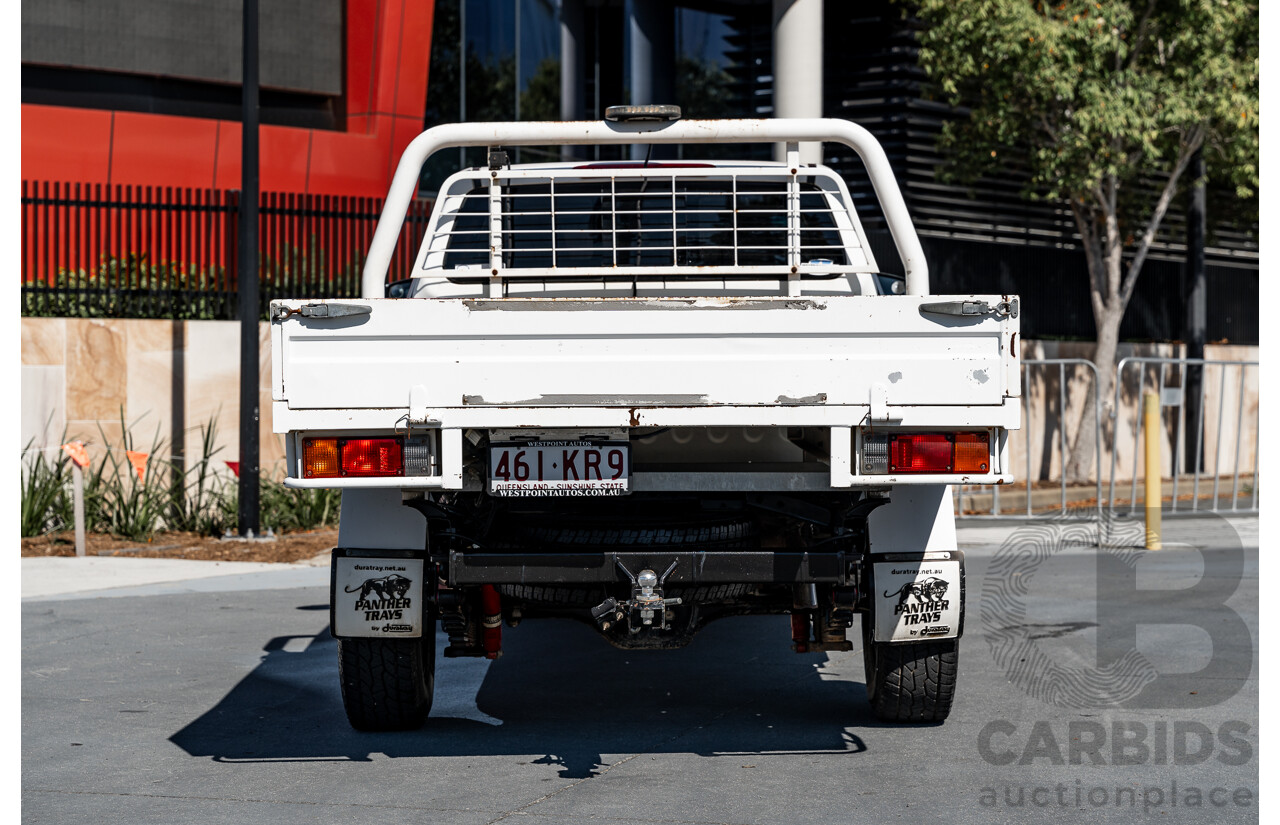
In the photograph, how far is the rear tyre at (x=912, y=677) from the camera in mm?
5957

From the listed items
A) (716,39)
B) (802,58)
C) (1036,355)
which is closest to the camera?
(802,58)

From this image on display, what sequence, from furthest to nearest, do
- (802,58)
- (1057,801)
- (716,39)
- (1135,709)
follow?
(716,39) → (802,58) → (1135,709) → (1057,801)

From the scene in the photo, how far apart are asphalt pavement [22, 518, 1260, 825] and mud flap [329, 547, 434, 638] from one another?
20.1 inches

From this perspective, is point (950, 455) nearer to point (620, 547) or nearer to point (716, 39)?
point (620, 547)

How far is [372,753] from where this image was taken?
231 inches

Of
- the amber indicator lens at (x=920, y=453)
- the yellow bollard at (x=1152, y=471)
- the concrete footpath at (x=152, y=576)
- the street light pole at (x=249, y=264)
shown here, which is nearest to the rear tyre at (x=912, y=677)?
the amber indicator lens at (x=920, y=453)

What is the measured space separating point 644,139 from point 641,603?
6.05 ft

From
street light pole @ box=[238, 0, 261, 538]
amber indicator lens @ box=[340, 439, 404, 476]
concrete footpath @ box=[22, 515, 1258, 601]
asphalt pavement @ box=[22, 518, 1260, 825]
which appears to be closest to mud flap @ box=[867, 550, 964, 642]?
asphalt pavement @ box=[22, 518, 1260, 825]

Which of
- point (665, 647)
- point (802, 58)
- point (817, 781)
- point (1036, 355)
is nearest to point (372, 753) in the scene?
point (665, 647)

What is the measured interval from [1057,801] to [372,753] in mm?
2566

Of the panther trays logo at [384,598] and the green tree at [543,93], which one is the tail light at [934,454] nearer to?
the panther trays logo at [384,598]

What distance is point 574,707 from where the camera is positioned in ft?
22.0

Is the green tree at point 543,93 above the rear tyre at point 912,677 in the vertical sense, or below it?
above

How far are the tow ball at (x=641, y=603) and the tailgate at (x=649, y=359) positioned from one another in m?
0.58
